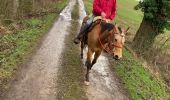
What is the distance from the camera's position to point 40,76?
12.3 meters

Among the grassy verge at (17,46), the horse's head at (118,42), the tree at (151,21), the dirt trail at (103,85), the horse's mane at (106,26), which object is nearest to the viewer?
the horse's head at (118,42)

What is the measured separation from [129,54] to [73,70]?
5010mm

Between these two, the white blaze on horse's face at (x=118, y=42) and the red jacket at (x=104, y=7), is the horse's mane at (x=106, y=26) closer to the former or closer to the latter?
the white blaze on horse's face at (x=118, y=42)

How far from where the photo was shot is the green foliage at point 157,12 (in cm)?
1827

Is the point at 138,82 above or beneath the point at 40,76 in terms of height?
beneath

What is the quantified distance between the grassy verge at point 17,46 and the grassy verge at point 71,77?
156cm

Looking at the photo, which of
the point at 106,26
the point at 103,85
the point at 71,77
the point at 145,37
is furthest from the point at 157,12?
the point at 71,77

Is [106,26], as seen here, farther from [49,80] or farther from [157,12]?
[157,12]

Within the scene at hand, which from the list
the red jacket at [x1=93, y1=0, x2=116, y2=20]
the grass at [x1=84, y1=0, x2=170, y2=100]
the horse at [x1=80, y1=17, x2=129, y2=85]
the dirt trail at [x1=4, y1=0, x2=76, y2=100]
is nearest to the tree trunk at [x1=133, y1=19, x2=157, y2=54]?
the grass at [x1=84, y1=0, x2=170, y2=100]

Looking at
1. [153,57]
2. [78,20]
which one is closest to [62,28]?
[78,20]

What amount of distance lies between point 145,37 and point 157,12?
57.8 inches

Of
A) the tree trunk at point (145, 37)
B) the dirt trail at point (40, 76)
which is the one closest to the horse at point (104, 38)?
the dirt trail at point (40, 76)

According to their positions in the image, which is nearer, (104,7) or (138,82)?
(104,7)

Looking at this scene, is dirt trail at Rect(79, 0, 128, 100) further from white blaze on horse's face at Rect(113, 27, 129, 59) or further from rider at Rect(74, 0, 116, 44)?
rider at Rect(74, 0, 116, 44)
